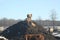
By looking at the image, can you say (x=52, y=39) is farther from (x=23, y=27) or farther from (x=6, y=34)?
(x=6, y=34)

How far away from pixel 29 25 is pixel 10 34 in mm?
2421

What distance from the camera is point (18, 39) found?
2703cm

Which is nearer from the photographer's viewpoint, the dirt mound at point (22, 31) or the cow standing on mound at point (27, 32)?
the cow standing on mound at point (27, 32)

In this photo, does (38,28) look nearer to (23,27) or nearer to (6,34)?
(23,27)

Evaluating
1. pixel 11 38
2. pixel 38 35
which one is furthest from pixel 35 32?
pixel 11 38

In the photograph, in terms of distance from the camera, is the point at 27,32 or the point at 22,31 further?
the point at 22,31

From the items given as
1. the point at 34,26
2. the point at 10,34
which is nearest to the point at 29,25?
the point at 34,26

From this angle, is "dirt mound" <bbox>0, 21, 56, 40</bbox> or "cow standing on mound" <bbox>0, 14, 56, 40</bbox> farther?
"dirt mound" <bbox>0, 21, 56, 40</bbox>

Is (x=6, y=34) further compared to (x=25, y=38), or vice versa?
(x=6, y=34)

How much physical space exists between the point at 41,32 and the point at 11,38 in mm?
3428

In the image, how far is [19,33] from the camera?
2773cm

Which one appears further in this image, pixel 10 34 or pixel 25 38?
pixel 10 34

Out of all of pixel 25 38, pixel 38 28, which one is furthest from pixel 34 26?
pixel 25 38

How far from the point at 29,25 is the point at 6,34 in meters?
2.92
